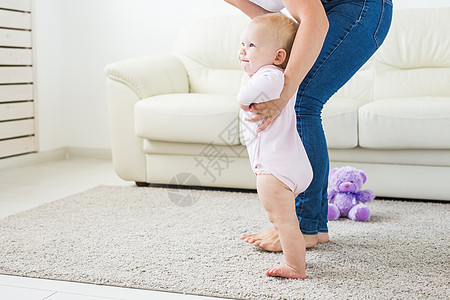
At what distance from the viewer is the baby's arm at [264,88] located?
1289mm

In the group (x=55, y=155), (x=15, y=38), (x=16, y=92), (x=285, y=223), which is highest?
(x=15, y=38)

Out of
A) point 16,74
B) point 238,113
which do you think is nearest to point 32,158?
point 16,74

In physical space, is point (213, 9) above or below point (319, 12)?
above

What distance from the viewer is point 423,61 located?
2.82m

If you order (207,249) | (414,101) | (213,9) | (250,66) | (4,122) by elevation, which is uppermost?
(213,9)

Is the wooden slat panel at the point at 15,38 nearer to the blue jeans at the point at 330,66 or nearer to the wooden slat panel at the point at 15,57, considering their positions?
the wooden slat panel at the point at 15,57

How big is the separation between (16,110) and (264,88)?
237cm

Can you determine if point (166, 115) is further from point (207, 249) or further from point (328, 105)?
point (207, 249)

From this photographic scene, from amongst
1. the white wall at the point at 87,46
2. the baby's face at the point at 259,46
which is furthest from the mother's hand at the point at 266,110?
the white wall at the point at 87,46

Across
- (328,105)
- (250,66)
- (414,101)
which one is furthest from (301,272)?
(414,101)

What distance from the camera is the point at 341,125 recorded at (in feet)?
7.46

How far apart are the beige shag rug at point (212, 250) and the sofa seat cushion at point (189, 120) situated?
31cm

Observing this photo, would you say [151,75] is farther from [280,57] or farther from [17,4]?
[280,57]

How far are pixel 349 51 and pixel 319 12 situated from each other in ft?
0.65
